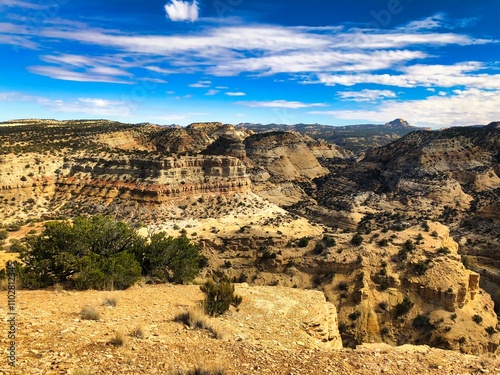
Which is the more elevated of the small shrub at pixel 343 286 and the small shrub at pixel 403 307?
the small shrub at pixel 343 286

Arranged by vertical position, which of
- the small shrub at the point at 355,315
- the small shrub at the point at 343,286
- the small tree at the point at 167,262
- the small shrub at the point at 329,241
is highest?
the small tree at the point at 167,262

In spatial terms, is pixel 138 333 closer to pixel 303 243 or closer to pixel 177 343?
pixel 177 343

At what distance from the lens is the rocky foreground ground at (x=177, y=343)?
8.01m

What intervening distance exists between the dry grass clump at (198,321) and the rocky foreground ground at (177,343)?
0.06 meters

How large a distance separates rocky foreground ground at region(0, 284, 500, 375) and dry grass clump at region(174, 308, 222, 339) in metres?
0.06

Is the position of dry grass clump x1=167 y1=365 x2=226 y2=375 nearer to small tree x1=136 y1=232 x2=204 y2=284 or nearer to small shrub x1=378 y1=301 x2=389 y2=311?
small tree x1=136 y1=232 x2=204 y2=284

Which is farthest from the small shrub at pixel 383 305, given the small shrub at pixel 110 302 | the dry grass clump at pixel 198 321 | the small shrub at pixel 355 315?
the small shrub at pixel 110 302

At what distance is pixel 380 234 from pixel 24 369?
29.5 m

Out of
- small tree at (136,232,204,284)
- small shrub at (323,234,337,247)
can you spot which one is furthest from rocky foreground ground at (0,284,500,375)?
small shrub at (323,234,337,247)

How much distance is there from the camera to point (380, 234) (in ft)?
105

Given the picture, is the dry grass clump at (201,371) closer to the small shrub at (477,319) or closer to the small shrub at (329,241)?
the small shrub at (329,241)

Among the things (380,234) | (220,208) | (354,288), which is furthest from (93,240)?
(220,208)

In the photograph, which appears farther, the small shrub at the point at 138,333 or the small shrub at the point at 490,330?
the small shrub at the point at 490,330

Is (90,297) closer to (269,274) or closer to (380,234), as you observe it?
(269,274)
